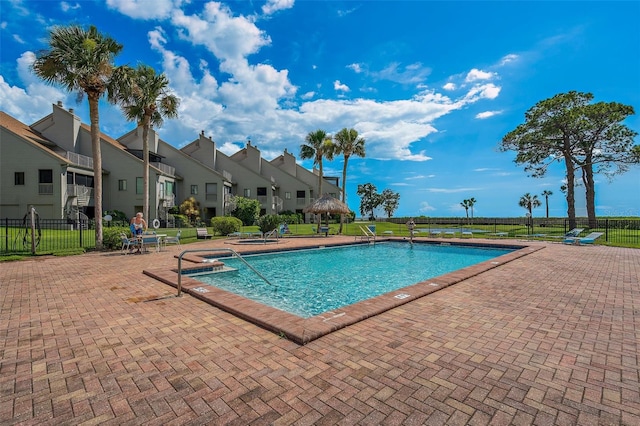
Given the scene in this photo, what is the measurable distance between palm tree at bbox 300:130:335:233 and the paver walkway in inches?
899

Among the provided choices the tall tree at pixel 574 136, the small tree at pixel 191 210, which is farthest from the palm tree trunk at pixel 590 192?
the small tree at pixel 191 210

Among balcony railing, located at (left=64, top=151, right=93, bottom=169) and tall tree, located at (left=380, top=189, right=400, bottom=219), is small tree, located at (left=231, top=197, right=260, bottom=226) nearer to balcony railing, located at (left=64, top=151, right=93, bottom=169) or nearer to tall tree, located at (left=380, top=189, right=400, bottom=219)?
balcony railing, located at (left=64, top=151, right=93, bottom=169)

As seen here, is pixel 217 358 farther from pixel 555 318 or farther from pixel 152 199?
pixel 152 199

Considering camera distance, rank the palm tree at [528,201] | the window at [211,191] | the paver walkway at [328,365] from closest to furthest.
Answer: the paver walkway at [328,365]
the window at [211,191]
the palm tree at [528,201]

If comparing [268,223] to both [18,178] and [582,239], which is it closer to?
[582,239]

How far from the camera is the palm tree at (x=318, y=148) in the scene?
27.5 meters

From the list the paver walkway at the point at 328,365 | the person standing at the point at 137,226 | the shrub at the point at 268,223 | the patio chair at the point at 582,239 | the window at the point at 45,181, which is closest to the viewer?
the paver walkway at the point at 328,365

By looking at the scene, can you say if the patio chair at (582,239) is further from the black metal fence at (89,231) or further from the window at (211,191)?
the window at (211,191)

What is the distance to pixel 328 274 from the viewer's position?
33.0 ft

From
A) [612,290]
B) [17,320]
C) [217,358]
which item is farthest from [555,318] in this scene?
[17,320]

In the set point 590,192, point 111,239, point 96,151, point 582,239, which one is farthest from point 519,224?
point 96,151

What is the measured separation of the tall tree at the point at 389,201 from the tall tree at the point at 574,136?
43278 mm

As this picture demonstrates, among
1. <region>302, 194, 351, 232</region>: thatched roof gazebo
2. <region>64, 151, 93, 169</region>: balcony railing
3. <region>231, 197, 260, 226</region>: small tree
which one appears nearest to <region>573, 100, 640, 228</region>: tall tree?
<region>302, 194, 351, 232</region>: thatched roof gazebo

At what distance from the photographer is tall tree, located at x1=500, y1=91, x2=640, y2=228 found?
2658 centimetres
